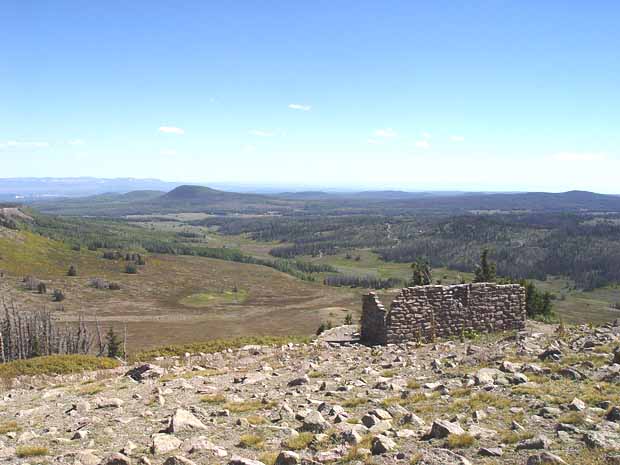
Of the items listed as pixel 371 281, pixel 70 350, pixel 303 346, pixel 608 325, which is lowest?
pixel 371 281

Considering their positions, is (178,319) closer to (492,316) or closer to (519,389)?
(492,316)

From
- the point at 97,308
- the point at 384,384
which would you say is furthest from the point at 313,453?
the point at 97,308

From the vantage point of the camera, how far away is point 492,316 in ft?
71.3

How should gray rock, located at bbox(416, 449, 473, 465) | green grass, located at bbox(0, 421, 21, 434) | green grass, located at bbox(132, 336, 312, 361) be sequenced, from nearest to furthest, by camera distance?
gray rock, located at bbox(416, 449, 473, 465) < green grass, located at bbox(0, 421, 21, 434) < green grass, located at bbox(132, 336, 312, 361)

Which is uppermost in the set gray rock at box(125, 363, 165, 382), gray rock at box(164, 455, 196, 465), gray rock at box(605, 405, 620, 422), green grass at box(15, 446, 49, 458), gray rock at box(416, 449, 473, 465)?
gray rock at box(605, 405, 620, 422)

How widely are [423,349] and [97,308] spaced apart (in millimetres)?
93349

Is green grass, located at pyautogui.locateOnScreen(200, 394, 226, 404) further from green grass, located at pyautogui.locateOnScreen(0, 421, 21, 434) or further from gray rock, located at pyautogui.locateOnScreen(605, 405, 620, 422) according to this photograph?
gray rock, located at pyautogui.locateOnScreen(605, 405, 620, 422)

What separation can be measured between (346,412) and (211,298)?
4424 inches

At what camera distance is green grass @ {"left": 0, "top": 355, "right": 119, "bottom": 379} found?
21031 mm

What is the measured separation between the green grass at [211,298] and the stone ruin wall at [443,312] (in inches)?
3688

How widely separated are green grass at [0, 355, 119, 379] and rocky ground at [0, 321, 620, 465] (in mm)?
3934

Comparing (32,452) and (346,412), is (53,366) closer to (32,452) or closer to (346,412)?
(32,452)

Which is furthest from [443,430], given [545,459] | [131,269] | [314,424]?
[131,269]

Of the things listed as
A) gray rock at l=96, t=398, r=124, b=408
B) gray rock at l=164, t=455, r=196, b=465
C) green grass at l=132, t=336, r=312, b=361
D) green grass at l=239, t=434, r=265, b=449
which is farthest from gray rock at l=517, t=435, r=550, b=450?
green grass at l=132, t=336, r=312, b=361
